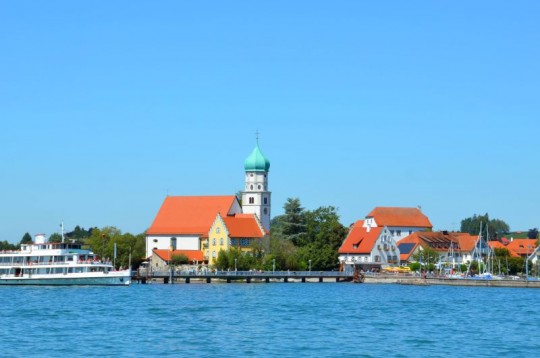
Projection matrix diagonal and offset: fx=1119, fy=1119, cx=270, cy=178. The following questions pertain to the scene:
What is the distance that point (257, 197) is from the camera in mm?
150625

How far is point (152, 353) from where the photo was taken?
48375 mm

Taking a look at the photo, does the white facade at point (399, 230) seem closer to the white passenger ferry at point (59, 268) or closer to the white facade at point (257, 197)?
the white facade at point (257, 197)

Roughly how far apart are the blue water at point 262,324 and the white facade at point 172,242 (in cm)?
4516

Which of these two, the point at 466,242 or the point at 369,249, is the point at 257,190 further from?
the point at 466,242

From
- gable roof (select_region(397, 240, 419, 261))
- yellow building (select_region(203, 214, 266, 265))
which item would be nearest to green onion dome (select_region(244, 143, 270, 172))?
yellow building (select_region(203, 214, 266, 265))

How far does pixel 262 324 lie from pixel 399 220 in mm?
112123

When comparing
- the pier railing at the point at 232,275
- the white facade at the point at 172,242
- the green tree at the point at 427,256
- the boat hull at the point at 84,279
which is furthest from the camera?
the green tree at the point at 427,256

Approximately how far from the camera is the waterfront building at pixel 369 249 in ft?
493

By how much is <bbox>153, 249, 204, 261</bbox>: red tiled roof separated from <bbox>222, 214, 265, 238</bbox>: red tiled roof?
5.58 meters

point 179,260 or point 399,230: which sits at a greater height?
point 399,230

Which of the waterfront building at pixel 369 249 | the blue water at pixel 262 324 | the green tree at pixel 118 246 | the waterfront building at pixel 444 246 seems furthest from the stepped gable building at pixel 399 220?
the blue water at pixel 262 324

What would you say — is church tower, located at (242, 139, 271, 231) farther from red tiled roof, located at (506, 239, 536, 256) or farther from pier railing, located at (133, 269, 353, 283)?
red tiled roof, located at (506, 239, 536, 256)

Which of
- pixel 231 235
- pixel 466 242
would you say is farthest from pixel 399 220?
pixel 231 235

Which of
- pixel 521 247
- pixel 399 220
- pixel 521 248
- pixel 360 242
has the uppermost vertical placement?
pixel 399 220
